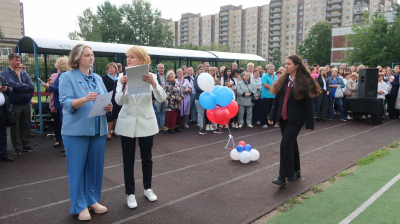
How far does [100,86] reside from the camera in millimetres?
3559

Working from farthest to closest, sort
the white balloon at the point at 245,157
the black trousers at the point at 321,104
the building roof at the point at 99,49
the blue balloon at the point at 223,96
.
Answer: the black trousers at the point at 321,104 → the building roof at the point at 99,49 → the blue balloon at the point at 223,96 → the white balloon at the point at 245,157

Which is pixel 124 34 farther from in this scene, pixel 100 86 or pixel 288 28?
pixel 288 28

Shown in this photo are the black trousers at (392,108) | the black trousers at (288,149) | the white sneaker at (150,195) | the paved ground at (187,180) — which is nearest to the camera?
the paved ground at (187,180)

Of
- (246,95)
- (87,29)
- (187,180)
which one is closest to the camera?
(187,180)

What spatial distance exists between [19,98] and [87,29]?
41823mm

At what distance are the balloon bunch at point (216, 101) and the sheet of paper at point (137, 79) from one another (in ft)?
12.7

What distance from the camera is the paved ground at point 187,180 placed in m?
3.60

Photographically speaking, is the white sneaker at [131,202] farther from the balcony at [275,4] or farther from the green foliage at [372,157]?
the balcony at [275,4]

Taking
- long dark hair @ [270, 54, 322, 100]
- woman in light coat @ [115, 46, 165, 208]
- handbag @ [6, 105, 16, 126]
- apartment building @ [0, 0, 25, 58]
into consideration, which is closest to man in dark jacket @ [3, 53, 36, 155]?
handbag @ [6, 105, 16, 126]

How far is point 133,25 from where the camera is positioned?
172ft

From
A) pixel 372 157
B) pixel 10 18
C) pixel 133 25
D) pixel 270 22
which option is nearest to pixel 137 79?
pixel 372 157

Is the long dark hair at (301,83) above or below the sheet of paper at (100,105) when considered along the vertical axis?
above

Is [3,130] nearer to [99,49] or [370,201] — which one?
[99,49]

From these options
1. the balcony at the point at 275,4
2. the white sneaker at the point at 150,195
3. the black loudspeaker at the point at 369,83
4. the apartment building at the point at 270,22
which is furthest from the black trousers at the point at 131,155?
the balcony at the point at 275,4
